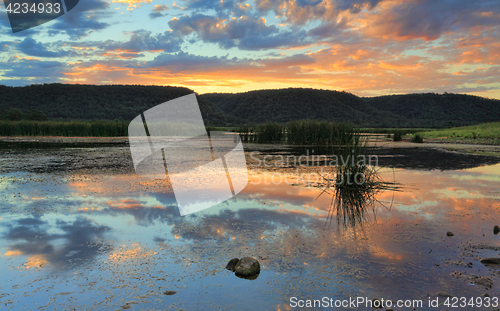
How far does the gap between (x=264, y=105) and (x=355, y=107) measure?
102ft

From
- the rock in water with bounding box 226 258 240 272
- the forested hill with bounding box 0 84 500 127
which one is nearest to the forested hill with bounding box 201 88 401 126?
the forested hill with bounding box 0 84 500 127

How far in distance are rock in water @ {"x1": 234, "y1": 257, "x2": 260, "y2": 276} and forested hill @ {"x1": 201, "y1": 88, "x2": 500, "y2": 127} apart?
3483 inches

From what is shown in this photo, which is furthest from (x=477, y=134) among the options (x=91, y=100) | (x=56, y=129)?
(x=91, y=100)

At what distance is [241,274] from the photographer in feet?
12.8

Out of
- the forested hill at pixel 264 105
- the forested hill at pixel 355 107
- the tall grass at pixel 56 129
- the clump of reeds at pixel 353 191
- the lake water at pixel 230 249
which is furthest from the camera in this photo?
the forested hill at pixel 355 107

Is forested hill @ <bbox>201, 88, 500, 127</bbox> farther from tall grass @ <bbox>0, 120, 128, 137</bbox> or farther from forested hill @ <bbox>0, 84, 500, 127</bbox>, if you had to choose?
tall grass @ <bbox>0, 120, 128, 137</bbox>

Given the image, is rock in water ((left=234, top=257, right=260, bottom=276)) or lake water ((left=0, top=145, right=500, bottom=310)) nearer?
lake water ((left=0, top=145, right=500, bottom=310))

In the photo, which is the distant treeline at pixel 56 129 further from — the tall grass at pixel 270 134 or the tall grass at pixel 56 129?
the tall grass at pixel 270 134

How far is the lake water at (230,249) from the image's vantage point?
3.45 meters

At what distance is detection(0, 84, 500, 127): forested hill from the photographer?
87.5 metres

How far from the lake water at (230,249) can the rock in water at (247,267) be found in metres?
0.11

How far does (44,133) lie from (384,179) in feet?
125

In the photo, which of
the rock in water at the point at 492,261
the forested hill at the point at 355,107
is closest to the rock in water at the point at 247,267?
the rock in water at the point at 492,261

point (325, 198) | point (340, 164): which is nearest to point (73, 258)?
point (325, 198)
